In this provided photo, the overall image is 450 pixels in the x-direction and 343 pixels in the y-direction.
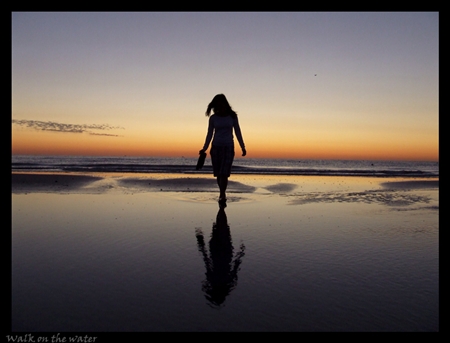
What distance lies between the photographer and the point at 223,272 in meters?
3.21

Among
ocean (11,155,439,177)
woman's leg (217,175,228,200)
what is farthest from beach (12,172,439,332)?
ocean (11,155,439,177)

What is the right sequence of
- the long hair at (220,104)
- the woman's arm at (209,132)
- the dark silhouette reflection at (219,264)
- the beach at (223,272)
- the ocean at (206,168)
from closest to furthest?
the beach at (223,272) → the dark silhouette reflection at (219,264) → the long hair at (220,104) → the woman's arm at (209,132) → the ocean at (206,168)

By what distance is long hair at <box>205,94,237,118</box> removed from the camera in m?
7.77

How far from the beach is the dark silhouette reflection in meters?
0.01

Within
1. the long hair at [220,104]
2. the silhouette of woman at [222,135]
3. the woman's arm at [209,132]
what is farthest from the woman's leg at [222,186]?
the long hair at [220,104]

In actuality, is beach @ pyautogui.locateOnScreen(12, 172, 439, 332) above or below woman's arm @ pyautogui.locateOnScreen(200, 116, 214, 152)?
below

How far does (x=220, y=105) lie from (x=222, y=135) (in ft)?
2.10

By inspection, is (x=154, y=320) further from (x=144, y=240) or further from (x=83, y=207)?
(x=83, y=207)

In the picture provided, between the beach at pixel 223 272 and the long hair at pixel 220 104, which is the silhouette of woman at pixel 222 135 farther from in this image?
the beach at pixel 223 272

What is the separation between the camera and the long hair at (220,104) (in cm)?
777

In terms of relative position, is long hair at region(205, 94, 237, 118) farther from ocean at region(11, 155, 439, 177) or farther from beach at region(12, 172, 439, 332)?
ocean at region(11, 155, 439, 177)

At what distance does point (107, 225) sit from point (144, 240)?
3.95 ft

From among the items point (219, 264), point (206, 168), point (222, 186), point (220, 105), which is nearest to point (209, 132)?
point (220, 105)

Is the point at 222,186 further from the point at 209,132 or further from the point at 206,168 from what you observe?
the point at 206,168
